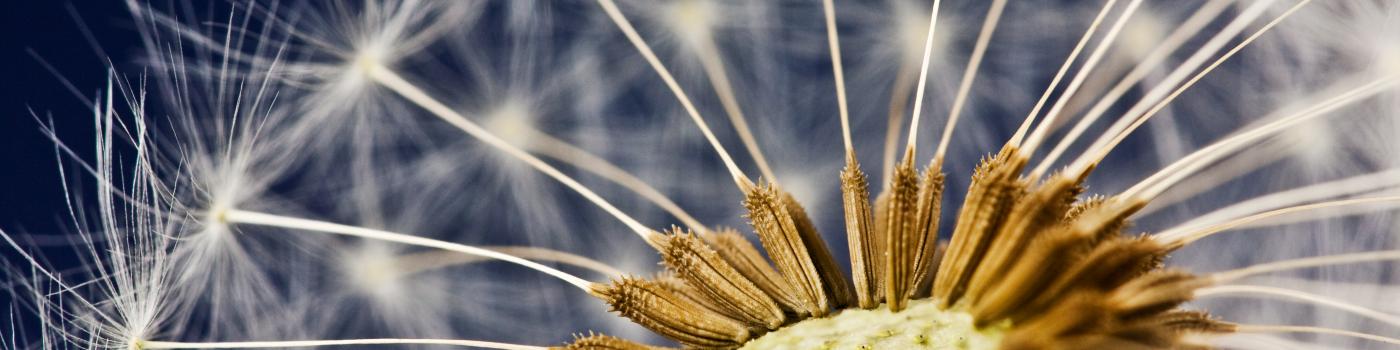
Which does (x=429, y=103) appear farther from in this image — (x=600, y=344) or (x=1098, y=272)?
(x=1098, y=272)

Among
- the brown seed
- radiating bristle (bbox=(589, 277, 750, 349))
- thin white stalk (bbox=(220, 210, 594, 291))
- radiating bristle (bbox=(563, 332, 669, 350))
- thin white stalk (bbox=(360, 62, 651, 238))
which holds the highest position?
thin white stalk (bbox=(360, 62, 651, 238))

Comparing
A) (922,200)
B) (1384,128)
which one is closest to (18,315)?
(922,200)

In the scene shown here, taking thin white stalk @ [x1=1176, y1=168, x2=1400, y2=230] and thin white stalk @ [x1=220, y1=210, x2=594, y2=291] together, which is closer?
thin white stalk @ [x1=220, y1=210, x2=594, y2=291]

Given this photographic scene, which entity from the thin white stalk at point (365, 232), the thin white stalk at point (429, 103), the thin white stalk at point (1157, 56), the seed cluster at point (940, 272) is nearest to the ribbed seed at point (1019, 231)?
the seed cluster at point (940, 272)

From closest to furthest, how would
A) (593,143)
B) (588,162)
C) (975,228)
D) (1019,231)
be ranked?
(1019,231), (975,228), (588,162), (593,143)

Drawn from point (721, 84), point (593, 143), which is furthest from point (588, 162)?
point (721, 84)

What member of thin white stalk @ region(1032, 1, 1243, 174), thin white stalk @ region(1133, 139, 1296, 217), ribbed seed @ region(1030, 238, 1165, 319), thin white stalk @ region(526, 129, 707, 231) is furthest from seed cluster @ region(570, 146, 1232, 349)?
thin white stalk @ region(1133, 139, 1296, 217)

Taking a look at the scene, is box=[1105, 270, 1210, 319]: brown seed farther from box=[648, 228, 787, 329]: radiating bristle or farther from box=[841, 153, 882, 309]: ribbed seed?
box=[648, 228, 787, 329]: radiating bristle
